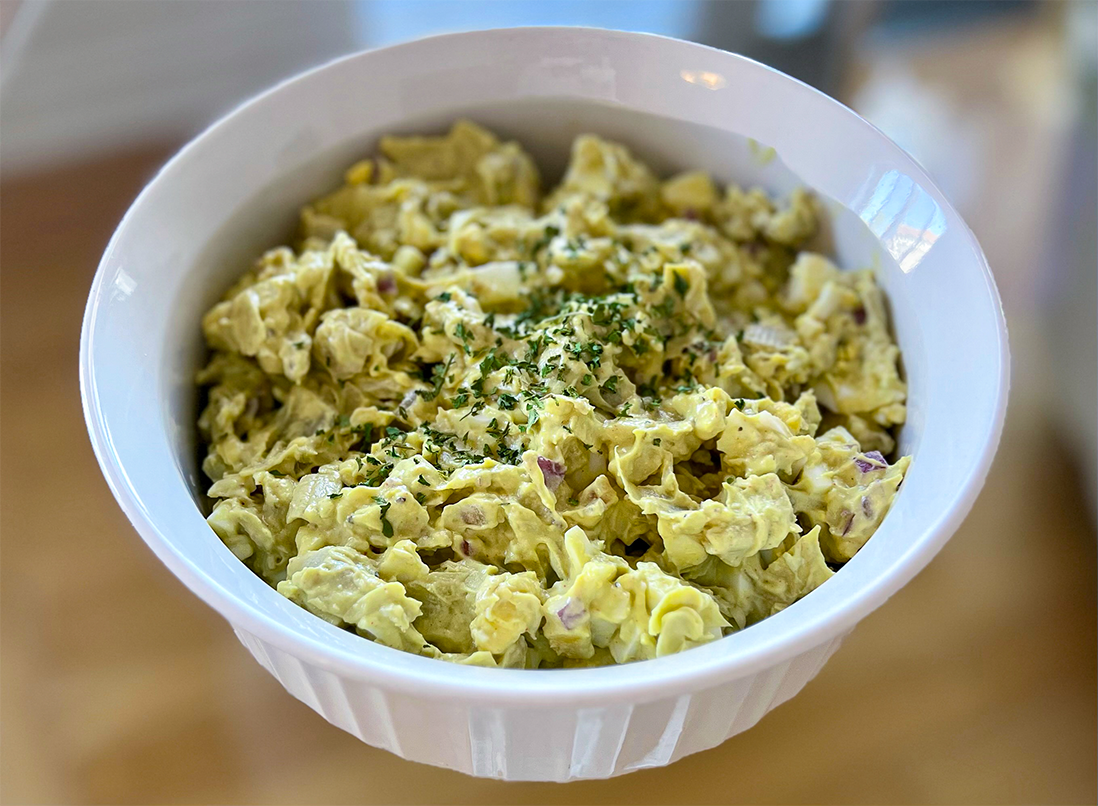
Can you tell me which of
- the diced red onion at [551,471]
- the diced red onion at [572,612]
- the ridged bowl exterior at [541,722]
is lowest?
the ridged bowl exterior at [541,722]

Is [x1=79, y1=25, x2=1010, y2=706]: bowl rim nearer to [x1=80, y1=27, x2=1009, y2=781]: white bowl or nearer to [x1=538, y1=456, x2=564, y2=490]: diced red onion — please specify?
[x1=80, y1=27, x2=1009, y2=781]: white bowl

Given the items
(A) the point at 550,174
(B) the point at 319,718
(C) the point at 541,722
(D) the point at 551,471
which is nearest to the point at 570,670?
(C) the point at 541,722

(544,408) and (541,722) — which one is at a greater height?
(544,408)

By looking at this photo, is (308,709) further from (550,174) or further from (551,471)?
(550,174)

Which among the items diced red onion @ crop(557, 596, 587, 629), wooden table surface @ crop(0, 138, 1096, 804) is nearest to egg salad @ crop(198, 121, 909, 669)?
diced red onion @ crop(557, 596, 587, 629)

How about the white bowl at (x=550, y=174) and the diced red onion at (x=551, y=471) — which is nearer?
the white bowl at (x=550, y=174)

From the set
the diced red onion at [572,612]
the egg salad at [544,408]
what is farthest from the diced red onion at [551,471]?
the diced red onion at [572,612]

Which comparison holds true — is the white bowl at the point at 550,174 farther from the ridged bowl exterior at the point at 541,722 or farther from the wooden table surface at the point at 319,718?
the wooden table surface at the point at 319,718
